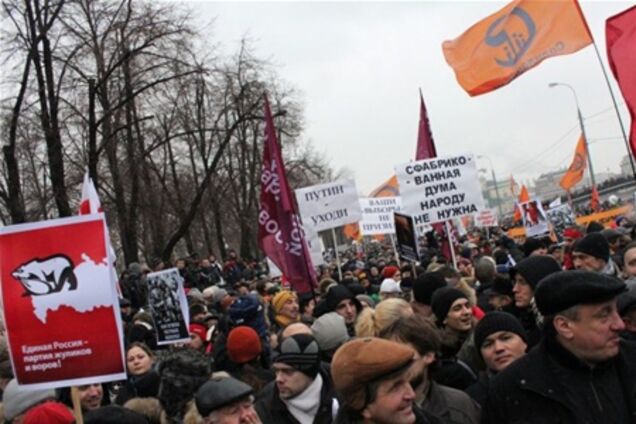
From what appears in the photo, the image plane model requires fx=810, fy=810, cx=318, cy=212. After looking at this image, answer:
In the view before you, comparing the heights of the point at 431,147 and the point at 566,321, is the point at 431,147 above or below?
above

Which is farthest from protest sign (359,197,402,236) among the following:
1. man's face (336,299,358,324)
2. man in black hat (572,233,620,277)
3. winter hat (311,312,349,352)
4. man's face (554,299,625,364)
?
man's face (554,299,625,364)

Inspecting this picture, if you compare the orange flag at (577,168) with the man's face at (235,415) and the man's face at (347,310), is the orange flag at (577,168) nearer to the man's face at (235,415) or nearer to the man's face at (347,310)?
the man's face at (347,310)

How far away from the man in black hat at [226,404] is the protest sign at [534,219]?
13.2 metres

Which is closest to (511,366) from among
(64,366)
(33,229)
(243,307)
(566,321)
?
(566,321)

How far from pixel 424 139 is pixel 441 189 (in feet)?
5.71

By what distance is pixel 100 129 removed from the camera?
26656 mm

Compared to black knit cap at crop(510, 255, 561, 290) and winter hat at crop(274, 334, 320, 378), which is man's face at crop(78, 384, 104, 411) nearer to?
winter hat at crop(274, 334, 320, 378)

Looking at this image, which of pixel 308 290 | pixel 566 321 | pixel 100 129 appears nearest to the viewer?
pixel 566 321

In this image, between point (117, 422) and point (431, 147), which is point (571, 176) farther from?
point (117, 422)

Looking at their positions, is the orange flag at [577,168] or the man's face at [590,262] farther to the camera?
the orange flag at [577,168]

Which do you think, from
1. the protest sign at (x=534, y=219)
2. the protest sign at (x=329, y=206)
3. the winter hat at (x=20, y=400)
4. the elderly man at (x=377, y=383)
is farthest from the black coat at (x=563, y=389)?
the protest sign at (x=534, y=219)

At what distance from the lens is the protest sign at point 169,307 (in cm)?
820

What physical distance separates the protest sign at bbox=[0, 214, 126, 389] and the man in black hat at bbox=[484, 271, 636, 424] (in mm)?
2144

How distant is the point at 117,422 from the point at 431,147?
9011mm
